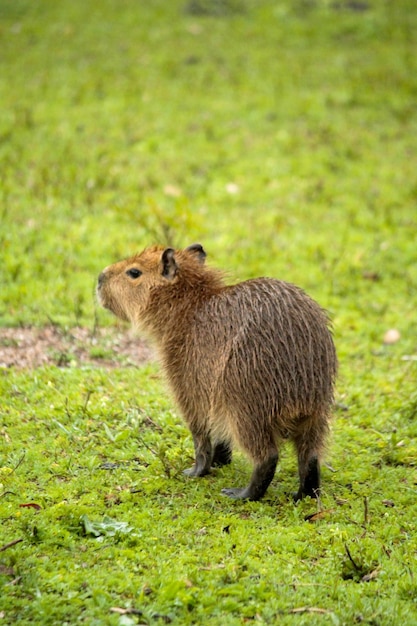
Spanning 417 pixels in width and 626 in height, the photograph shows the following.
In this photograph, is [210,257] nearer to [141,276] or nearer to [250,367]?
[141,276]

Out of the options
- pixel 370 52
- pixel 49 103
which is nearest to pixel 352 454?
pixel 49 103

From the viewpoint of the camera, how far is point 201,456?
4488mm

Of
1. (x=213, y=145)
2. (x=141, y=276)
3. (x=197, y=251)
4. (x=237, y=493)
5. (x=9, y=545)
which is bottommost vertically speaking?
(x=237, y=493)

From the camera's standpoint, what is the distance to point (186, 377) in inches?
172

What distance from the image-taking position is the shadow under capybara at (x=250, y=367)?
4047 millimetres

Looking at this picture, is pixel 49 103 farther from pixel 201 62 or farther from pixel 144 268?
pixel 144 268

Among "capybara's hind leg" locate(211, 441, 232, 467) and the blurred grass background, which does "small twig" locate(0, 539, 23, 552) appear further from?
the blurred grass background

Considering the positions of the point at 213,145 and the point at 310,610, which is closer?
the point at 310,610

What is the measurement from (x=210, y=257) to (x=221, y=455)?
294 cm

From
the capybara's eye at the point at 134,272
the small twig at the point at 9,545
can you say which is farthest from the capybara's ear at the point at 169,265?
the small twig at the point at 9,545

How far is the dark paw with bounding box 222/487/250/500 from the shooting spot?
13.8 feet

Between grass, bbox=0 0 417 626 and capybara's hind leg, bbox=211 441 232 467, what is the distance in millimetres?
95

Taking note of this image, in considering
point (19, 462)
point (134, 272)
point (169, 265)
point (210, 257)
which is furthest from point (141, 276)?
point (210, 257)

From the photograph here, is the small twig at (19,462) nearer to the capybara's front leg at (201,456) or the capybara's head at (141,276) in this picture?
the capybara's front leg at (201,456)
